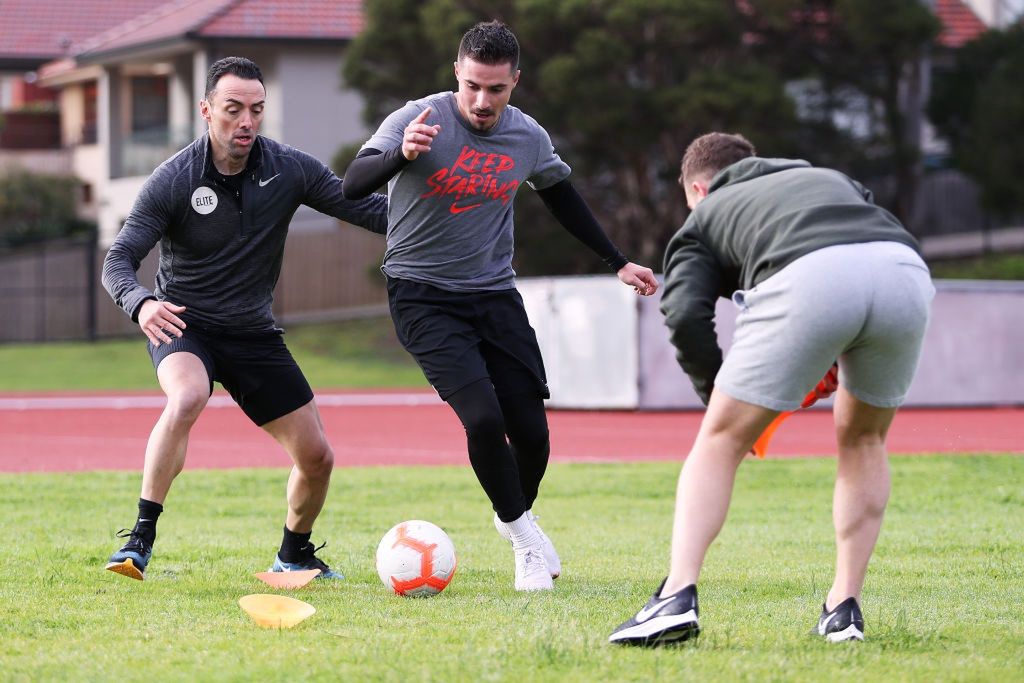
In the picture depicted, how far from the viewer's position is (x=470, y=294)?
6.54m

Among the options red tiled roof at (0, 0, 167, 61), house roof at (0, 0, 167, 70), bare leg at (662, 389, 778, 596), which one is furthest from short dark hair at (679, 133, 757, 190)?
red tiled roof at (0, 0, 167, 61)

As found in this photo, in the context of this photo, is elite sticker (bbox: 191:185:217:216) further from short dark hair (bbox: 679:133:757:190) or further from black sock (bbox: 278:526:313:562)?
short dark hair (bbox: 679:133:757:190)

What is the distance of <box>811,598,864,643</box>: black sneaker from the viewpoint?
5.07 m

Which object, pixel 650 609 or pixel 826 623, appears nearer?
pixel 650 609

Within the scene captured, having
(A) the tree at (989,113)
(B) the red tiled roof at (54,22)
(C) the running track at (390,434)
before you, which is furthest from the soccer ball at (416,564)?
(B) the red tiled roof at (54,22)

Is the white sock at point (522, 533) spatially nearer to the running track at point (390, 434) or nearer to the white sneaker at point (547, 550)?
the white sneaker at point (547, 550)

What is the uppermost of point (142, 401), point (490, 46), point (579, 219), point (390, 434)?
point (490, 46)

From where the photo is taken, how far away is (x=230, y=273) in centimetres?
675

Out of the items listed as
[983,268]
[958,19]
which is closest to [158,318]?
[983,268]

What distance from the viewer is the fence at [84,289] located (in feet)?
106

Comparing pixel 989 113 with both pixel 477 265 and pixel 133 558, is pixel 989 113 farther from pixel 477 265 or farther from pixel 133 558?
pixel 133 558

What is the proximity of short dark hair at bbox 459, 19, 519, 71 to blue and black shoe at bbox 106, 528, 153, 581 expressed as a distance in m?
2.43

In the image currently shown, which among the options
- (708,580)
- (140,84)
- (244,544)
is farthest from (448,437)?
(140,84)

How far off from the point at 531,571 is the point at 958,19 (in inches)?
1234
